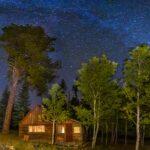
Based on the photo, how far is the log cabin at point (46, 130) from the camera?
63031mm

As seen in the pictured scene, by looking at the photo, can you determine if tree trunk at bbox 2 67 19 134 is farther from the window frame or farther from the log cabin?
the window frame

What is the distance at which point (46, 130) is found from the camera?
65500 mm

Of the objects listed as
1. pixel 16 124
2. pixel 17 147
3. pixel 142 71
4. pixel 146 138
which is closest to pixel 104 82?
pixel 142 71

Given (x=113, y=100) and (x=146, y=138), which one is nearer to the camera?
(x=113, y=100)

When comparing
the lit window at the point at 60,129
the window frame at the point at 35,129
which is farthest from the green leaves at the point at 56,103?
the window frame at the point at 35,129

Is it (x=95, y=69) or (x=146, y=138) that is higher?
(x=95, y=69)

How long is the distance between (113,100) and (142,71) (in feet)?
38.9

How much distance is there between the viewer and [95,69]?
51.3 m

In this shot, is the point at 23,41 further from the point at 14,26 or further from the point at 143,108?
the point at 143,108

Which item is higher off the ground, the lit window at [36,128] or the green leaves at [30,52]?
the green leaves at [30,52]

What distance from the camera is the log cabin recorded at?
63.0m

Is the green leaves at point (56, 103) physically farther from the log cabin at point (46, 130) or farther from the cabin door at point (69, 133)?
the cabin door at point (69, 133)

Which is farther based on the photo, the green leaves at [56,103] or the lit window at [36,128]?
the lit window at [36,128]

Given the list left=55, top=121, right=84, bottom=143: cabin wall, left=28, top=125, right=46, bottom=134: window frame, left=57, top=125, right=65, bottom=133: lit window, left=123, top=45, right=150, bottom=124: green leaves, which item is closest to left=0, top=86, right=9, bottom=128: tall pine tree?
left=28, top=125, right=46, bottom=134: window frame
